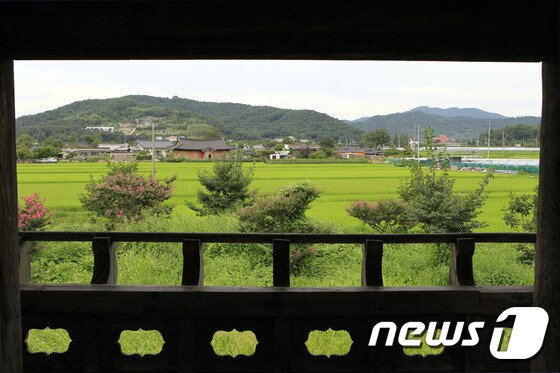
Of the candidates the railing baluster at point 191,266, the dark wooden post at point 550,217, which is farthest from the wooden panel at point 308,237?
the dark wooden post at point 550,217

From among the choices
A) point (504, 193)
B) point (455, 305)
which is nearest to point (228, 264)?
point (455, 305)

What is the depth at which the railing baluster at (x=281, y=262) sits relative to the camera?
2.96 meters

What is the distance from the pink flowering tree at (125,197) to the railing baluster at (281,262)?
1013cm

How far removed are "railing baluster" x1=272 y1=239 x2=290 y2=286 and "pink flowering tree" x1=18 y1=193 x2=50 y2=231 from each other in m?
9.84

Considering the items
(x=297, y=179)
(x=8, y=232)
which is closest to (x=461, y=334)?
(x=8, y=232)

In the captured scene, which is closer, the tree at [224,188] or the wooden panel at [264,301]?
the wooden panel at [264,301]

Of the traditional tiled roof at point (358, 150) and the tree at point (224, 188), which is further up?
the traditional tiled roof at point (358, 150)

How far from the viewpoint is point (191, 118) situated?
A: 2225cm

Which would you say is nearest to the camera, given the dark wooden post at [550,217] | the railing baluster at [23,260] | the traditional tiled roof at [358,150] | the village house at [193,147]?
the dark wooden post at [550,217]

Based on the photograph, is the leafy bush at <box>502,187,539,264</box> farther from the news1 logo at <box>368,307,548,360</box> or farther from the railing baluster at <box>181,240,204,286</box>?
the railing baluster at <box>181,240,204,286</box>

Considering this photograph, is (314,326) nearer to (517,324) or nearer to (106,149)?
(517,324)

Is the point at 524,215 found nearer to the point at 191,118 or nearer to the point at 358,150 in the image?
the point at 358,150

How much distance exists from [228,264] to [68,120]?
11.4 meters

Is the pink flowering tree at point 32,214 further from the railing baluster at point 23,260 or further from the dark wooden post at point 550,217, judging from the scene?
the dark wooden post at point 550,217
